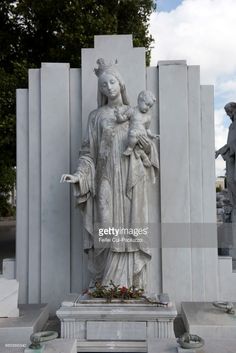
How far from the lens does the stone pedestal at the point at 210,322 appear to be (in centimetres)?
407

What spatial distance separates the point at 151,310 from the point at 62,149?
2.48 metres

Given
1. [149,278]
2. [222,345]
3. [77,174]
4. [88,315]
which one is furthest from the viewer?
[149,278]

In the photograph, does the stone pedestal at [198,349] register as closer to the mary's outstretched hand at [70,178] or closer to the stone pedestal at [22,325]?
the stone pedestal at [22,325]

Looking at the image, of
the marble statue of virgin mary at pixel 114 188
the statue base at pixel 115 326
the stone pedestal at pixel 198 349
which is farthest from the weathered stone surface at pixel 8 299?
the stone pedestal at pixel 198 349

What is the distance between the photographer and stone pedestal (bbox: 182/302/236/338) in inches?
160

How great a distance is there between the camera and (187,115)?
554cm

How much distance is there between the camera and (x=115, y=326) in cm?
417

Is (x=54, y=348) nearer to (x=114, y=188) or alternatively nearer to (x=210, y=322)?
(x=210, y=322)

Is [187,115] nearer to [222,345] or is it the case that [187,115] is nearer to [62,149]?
[62,149]

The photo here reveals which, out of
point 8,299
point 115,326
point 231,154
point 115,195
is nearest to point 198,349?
point 115,326

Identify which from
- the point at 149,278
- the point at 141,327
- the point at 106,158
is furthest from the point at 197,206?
the point at 141,327

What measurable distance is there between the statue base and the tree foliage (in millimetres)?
5697

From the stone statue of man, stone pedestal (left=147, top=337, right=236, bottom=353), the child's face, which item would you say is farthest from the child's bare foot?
the stone statue of man

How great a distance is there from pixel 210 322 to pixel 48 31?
8.67 meters
